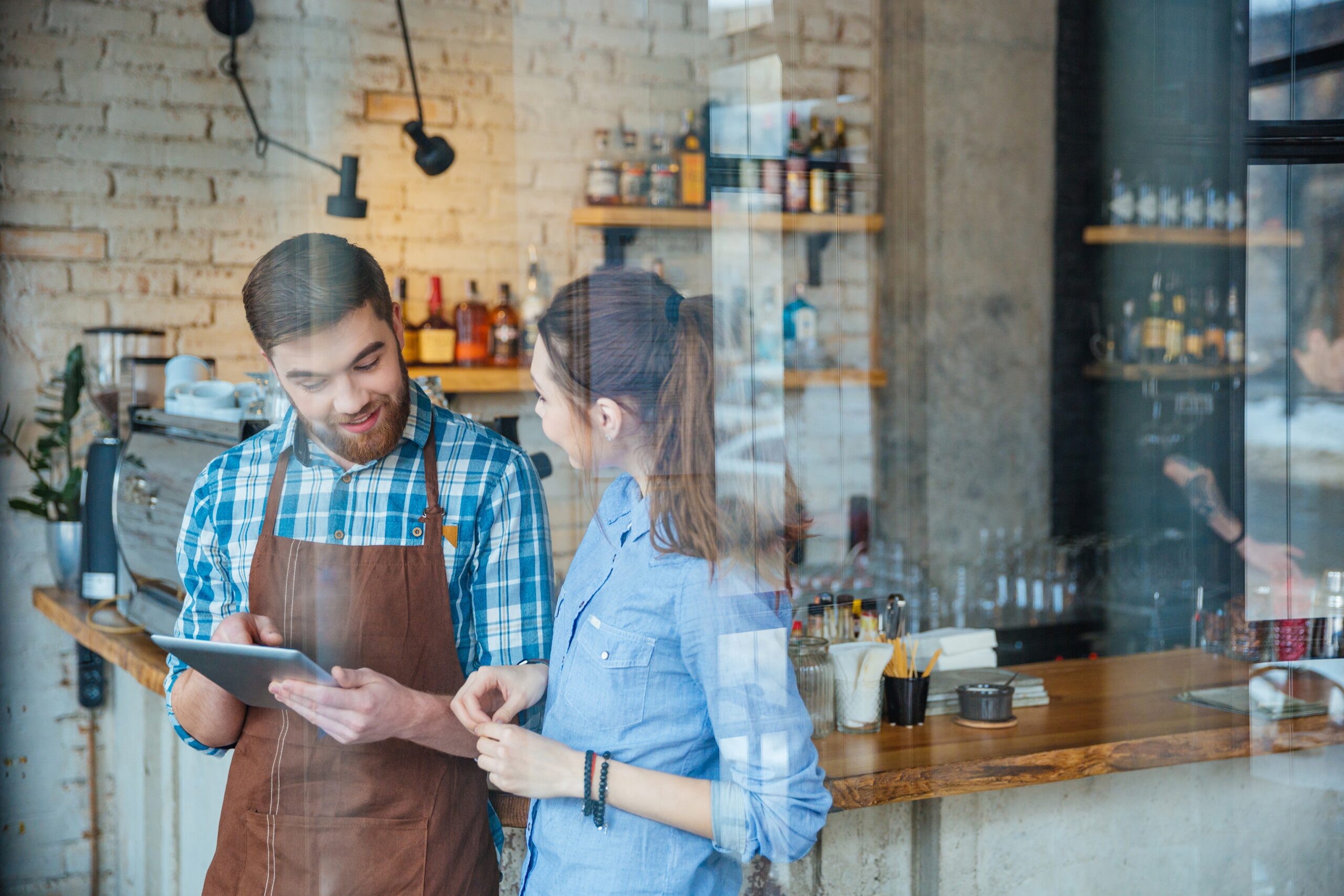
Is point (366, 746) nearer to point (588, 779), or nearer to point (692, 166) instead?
point (588, 779)

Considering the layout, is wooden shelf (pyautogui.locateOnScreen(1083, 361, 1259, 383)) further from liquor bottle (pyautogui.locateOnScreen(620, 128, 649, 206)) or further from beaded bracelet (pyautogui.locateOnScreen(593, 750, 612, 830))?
beaded bracelet (pyautogui.locateOnScreen(593, 750, 612, 830))

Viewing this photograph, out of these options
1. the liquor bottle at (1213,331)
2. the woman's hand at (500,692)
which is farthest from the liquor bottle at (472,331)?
the liquor bottle at (1213,331)

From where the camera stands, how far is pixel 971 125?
10.8ft

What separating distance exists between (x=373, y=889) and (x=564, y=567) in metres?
0.39

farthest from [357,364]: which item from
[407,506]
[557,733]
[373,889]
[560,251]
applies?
[373,889]

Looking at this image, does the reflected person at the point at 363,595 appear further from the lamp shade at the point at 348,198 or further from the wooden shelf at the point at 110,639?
the wooden shelf at the point at 110,639

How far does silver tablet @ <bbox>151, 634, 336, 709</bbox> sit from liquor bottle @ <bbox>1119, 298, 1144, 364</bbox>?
2674 millimetres

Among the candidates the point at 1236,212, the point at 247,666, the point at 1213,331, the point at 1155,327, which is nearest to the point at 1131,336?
the point at 1155,327

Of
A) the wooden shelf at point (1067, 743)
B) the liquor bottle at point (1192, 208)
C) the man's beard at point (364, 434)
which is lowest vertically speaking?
the wooden shelf at point (1067, 743)

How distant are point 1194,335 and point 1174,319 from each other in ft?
0.29

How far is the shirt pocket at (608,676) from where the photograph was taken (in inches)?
41.6

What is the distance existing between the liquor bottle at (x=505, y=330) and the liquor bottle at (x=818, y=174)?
1653 millimetres

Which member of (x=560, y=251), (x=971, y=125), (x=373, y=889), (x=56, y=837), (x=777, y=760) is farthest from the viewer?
(x=971, y=125)

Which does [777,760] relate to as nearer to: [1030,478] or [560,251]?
[560,251]
